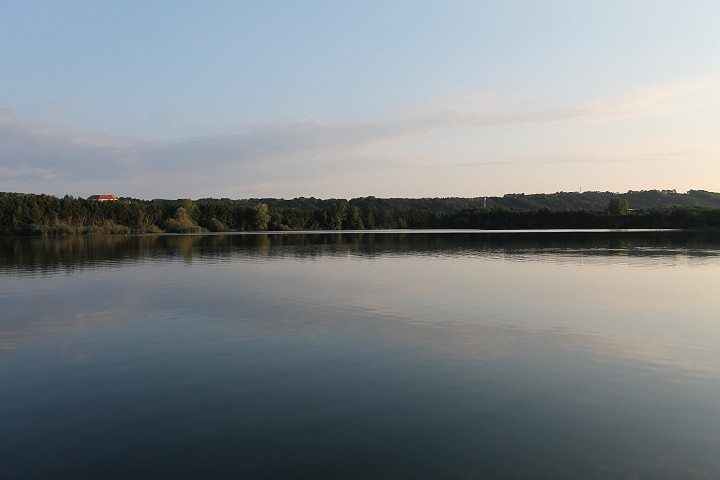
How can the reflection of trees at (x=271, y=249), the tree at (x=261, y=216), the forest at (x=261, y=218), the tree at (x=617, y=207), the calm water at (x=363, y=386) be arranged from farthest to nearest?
the tree at (x=617, y=207), the tree at (x=261, y=216), the forest at (x=261, y=218), the reflection of trees at (x=271, y=249), the calm water at (x=363, y=386)

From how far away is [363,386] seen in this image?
470 inches

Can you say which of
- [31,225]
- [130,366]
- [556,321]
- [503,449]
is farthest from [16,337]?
[31,225]

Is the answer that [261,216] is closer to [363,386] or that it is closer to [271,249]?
[271,249]

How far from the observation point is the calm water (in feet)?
27.5

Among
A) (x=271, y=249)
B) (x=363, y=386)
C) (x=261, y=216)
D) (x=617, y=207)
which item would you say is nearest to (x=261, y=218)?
(x=261, y=216)

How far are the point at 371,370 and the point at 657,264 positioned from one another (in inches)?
1383

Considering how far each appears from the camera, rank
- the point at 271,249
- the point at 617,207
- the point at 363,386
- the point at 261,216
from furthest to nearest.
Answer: the point at 617,207
the point at 261,216
the point at 271,249
the point at 363,386

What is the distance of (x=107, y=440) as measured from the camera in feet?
30.1

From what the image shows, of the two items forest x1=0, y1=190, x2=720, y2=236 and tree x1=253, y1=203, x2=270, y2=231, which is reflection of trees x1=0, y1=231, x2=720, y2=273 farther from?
tree x1=253, y1=203, x2=270, y2=231

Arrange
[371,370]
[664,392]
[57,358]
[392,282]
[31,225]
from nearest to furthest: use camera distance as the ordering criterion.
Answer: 1. [664,392]
2. [371,370]
3. [57,358]
4. [392,282]
5. [31,225]

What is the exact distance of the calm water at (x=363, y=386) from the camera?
8.39m

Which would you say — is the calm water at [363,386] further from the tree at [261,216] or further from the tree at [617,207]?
the tree at [617,207]

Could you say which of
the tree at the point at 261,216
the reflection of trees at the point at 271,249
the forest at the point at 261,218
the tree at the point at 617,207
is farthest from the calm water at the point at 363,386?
the tree at the point at 617,207

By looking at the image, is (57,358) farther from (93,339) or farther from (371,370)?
(371,370)
